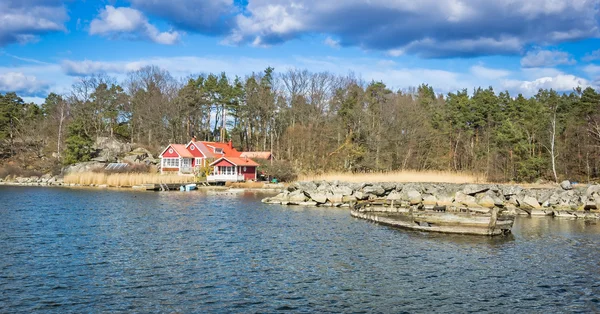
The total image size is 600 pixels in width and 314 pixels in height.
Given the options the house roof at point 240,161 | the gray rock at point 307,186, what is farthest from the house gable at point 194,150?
the gray rock at point 307,186

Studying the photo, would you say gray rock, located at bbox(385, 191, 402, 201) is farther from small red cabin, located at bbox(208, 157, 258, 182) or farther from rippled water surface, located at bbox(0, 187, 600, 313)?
small red cabin, located at bbox(208, 157, 258, 182)

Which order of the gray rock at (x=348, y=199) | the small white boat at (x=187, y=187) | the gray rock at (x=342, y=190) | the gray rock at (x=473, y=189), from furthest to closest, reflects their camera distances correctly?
the small white boat at (x=187, y=187) → the gray rock at (x=342, y=190) → the gray rock at (x=348, y=199) → the gray rock at (x=473, y=189)

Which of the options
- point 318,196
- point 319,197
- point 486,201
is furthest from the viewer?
point 318,196

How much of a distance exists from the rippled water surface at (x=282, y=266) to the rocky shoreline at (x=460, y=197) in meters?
5.88

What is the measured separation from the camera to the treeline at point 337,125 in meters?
61.0

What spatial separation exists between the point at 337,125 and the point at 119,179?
31727 mm

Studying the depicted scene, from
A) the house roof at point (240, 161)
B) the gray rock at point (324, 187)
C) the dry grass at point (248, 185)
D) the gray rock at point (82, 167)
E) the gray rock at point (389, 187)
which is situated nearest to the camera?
the gray rock at point (389, 187)

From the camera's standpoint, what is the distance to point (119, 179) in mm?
64375

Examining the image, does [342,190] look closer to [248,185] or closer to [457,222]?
[457,222]

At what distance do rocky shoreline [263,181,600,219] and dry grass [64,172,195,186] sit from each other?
24.0m

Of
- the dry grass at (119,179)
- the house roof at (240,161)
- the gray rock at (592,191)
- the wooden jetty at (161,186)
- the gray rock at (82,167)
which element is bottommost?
the wooden jetty at (161,186)

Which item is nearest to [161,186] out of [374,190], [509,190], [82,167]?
[82,167]

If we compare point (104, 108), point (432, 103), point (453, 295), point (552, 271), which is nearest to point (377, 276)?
point (453, 295)

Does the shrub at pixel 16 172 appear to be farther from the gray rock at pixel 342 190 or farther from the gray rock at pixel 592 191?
the gray rock at pixel 592 191
